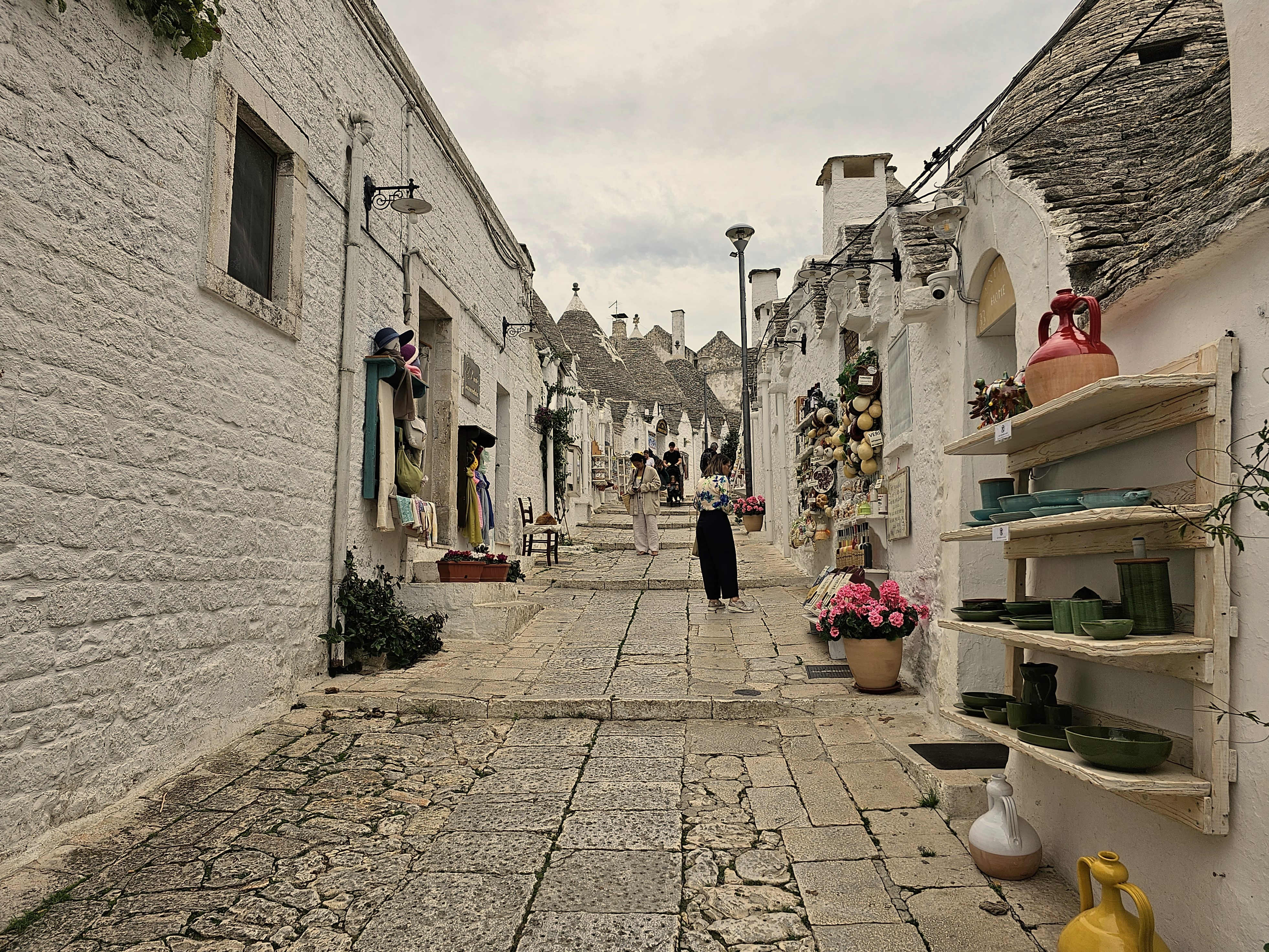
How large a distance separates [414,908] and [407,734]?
2047mm

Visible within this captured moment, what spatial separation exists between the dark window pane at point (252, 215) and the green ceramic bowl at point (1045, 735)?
4.64 metres

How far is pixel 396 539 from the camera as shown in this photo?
24.0 feet

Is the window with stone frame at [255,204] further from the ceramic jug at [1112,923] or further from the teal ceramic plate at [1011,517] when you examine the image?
the ceramic jug at [1112,923]

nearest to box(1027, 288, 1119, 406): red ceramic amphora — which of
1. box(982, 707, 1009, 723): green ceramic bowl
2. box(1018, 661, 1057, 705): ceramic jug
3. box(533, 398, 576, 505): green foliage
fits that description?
box(1018, 661, 1057, 705): ceramic jug

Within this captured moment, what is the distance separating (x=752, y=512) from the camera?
14.6 m

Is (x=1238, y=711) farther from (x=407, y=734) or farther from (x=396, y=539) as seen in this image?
(x=396, y=539)

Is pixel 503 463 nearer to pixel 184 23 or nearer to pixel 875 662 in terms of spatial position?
pixel 875 662

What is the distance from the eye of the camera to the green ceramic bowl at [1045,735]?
108 inches

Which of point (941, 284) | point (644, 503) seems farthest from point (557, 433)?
point (941, 284)

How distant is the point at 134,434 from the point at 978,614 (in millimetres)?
3758

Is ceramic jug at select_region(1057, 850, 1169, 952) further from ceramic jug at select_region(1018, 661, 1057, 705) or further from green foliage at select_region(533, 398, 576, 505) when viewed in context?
green foliage at select_region(533, 398, 576, 505)

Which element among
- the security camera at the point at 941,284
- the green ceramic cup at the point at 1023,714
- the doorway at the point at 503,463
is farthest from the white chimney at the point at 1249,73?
the doorway at the point at 503,463

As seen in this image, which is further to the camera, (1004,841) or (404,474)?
(404,474)

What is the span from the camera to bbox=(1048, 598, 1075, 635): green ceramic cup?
2.62 meters
